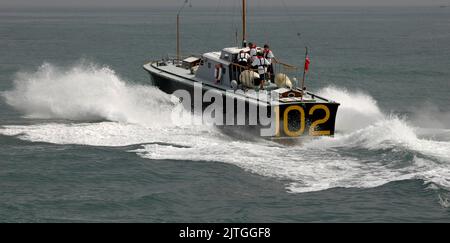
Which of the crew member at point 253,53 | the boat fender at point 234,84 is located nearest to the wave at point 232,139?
the boat fender at point 234,84

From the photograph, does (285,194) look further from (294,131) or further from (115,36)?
(115,36)

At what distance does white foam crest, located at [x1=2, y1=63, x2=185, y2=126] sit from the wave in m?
0.04

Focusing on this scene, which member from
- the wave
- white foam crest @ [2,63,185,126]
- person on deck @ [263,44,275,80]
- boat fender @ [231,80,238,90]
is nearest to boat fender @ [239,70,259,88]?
boat fender @ [231,80,238,90]

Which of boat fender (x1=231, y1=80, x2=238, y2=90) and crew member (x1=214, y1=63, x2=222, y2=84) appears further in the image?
crew member (x1=214, y1=63, x2=222, y2=84)

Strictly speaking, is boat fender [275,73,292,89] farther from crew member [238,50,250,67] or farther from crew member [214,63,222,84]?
crew member [214,63,222,84]

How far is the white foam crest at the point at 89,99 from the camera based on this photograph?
26922mm

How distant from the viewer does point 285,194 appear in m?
16.9

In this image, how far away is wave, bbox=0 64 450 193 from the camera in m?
18.7

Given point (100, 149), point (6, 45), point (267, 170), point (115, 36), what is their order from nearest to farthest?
1. point (267, 170)
2. point (100, 149)
3. point (6, 45)
4. point (115, 36)

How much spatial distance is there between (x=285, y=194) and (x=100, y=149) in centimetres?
746

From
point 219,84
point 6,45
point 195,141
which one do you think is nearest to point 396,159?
point 195,141

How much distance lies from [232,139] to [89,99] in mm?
7883

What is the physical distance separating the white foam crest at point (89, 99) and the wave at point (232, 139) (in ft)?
0.13

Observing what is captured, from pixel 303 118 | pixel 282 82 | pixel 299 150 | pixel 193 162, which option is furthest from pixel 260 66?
pixel 193 162
